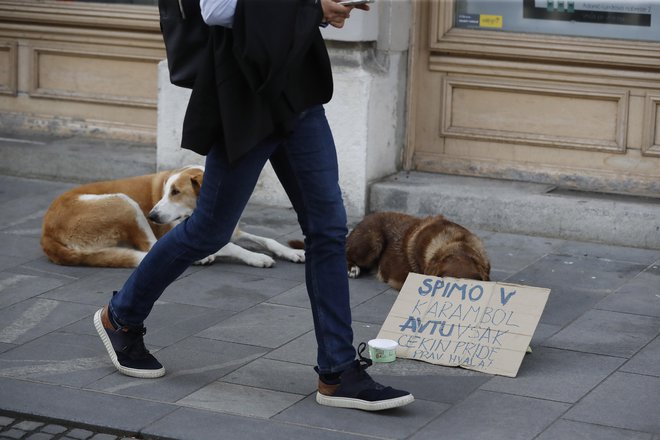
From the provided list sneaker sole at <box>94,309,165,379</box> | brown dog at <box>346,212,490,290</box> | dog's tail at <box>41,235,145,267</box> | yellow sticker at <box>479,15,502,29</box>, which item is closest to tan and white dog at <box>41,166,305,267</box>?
dog's tail at <box>41,235,145,267</box>

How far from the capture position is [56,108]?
9.63 m

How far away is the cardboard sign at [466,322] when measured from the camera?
206 inches

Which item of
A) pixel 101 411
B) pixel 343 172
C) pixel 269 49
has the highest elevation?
pixel 269 49

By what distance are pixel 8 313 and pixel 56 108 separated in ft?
13.1

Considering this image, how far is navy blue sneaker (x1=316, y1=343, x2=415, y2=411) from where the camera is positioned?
4.59m

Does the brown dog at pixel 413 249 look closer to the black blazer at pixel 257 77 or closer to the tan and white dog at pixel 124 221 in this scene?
the tan and white dog at pixel 124 221

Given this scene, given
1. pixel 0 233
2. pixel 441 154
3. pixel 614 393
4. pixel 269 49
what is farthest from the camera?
pixel 441 154

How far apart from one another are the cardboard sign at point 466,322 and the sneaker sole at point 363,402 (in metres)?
0.62

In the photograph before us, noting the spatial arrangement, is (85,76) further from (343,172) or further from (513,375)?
(513,375)

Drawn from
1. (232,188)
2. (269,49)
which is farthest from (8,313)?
(269,49)

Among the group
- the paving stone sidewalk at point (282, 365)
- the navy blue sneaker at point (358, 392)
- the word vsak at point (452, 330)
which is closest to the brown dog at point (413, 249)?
the paving stone sidewalk at point (282, 365)

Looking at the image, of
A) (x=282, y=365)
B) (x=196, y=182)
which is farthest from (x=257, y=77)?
(x=196, y=182)

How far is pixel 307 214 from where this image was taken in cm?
456

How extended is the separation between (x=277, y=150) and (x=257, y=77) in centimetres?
37
